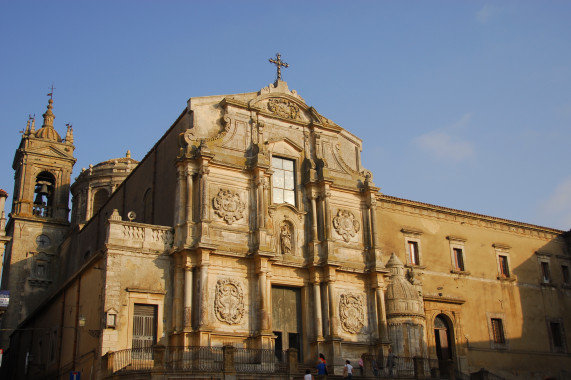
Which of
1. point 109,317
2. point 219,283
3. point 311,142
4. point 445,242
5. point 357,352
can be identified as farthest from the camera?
point 445,242

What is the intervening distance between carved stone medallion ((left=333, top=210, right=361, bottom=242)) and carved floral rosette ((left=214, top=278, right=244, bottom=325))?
5809 millimetres

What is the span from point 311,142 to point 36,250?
22873 millimetres

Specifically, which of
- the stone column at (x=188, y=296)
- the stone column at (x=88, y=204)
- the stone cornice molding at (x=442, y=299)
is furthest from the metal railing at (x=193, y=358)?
the stone column at (x=88, y=204)

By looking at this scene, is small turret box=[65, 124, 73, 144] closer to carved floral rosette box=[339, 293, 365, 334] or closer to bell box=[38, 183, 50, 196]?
bell box=[38, 183, 50, 196]

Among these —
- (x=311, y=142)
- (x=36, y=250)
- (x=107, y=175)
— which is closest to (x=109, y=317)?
(x=311, y=142)

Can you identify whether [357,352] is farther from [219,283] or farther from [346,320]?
[219,283]

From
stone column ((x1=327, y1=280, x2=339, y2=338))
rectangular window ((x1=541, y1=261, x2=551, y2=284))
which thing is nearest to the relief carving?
stone column ((x1=327, y1=280, x2=339, y2=338))

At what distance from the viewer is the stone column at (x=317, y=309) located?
2667 centimetres

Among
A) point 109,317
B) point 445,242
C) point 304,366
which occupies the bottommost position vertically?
point 304,366

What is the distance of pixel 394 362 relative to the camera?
26.6 metres

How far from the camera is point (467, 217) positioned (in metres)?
35.5

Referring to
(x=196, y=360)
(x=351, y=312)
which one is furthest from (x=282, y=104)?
(x=196, y=360)

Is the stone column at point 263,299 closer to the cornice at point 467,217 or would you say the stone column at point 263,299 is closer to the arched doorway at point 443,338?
the cornice at point 467,217

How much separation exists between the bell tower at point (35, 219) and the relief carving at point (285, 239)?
21.9 meters
